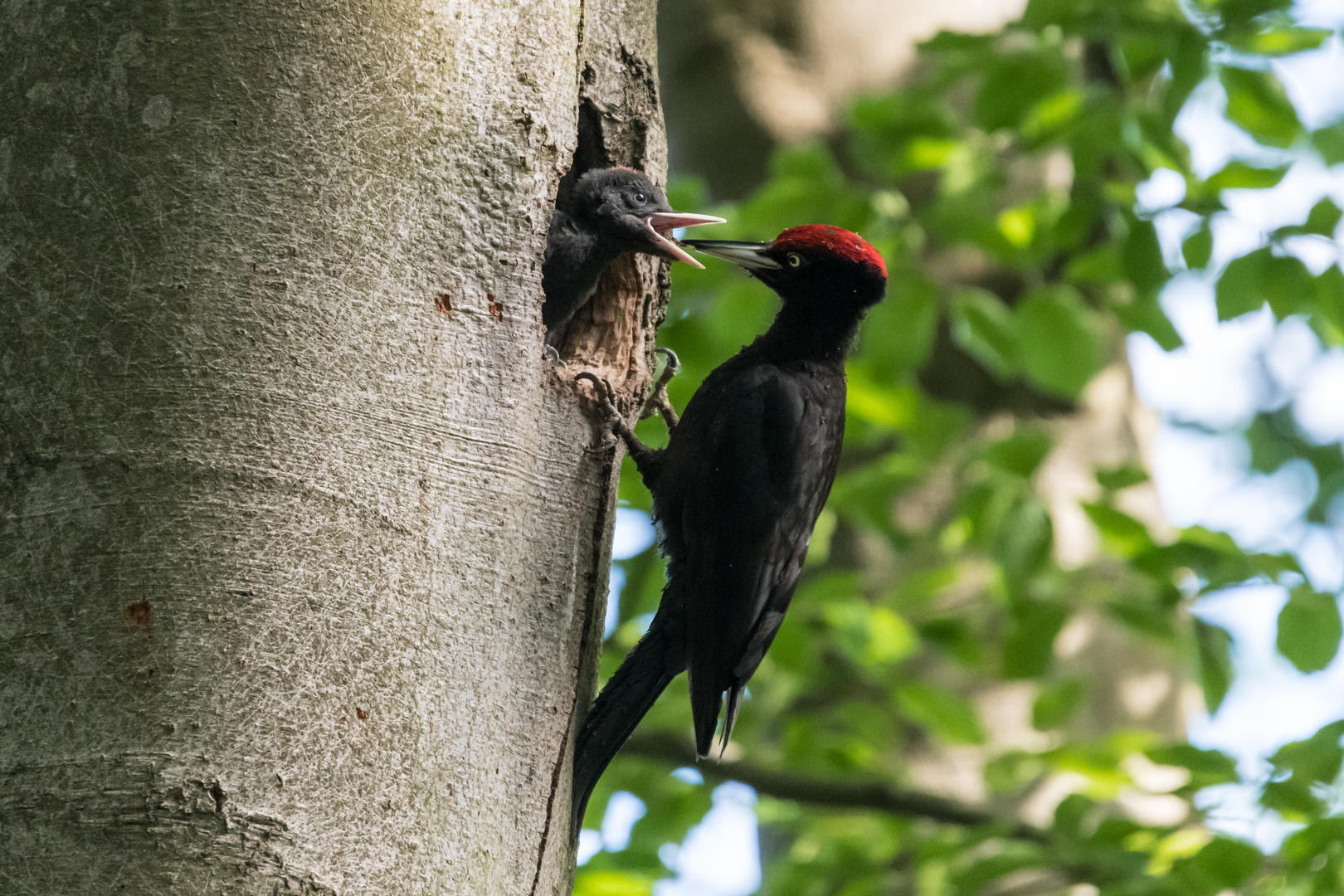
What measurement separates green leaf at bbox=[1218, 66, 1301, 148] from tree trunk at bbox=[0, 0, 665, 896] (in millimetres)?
2618

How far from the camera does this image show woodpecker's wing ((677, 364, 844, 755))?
2.52m

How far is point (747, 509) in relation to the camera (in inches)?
107

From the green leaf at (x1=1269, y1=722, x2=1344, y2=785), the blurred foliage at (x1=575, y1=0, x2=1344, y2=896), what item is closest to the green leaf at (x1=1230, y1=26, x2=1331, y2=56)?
the blurred foliage at (x1=575, y1=0, x2=1344, y2=896)

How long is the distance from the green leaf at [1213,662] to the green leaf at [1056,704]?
0.36 meters

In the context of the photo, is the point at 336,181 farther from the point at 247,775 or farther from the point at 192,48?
the point at 247,775

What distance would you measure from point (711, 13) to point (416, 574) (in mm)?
4409

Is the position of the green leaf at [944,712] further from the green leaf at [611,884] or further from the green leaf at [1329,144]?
the green leaf at [1329,144]

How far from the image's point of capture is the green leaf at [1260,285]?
326 centimetres

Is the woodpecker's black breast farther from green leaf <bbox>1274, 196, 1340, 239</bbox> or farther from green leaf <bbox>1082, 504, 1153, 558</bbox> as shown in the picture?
green leaf <bbox>1274, 196, 1340, 239</bbox>

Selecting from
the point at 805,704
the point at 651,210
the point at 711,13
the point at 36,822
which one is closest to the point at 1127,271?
the point at 651,210

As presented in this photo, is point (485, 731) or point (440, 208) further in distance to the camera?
point (440, 208)

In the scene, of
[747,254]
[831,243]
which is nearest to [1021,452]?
[831,243]

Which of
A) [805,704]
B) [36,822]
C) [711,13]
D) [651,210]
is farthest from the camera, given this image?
[711,13]

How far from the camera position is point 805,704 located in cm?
473
